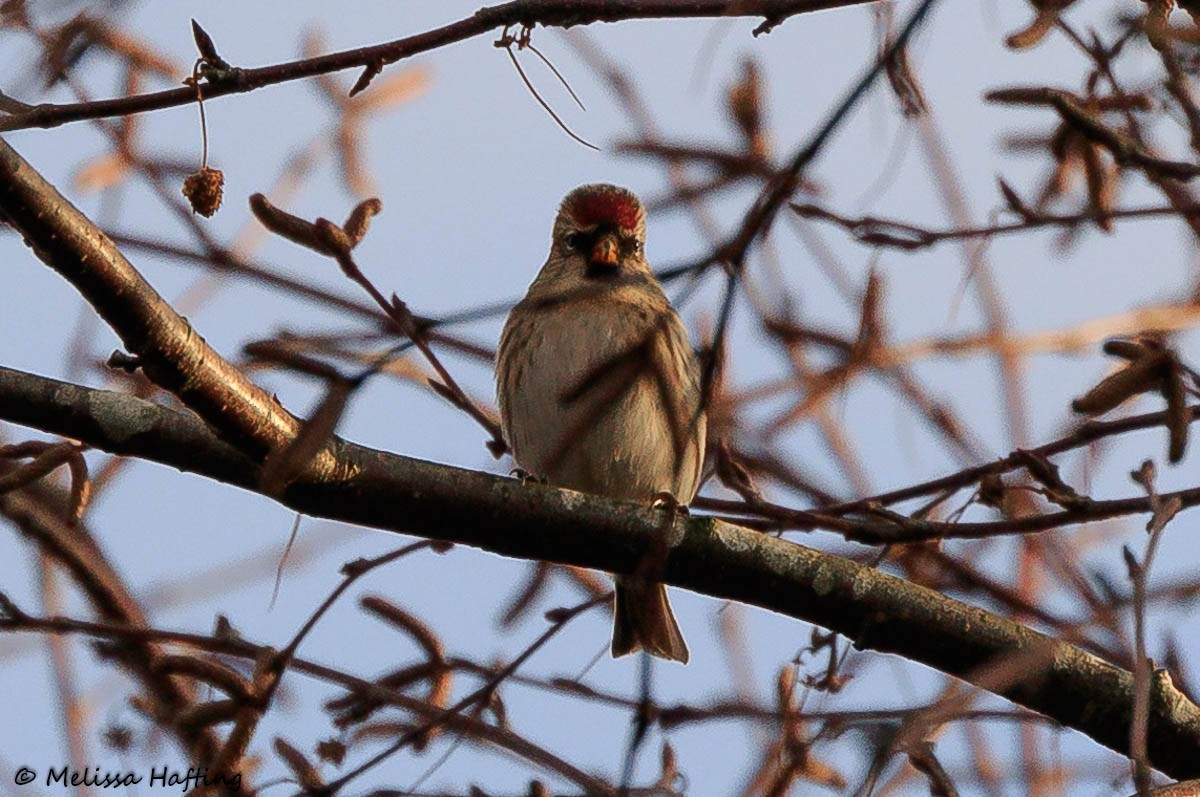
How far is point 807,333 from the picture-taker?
9.23 ft

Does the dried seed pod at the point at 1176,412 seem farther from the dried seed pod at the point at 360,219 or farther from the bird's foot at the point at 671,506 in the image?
the dried seed pod at the point at 360,219

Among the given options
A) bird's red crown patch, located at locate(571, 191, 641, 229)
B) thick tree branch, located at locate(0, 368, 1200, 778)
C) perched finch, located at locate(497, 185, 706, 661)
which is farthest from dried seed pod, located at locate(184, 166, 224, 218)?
bird's red crown patch, located at locate(571, 191, 641, 229)

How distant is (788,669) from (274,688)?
821mm

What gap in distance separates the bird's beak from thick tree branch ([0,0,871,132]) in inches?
99.2

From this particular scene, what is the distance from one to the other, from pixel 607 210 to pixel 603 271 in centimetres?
24

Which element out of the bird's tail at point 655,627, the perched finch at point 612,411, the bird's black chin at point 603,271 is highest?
the bird's black chin at point 603,271

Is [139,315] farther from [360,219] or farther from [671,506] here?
[671,506]

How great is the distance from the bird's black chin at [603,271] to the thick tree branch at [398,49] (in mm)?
2513

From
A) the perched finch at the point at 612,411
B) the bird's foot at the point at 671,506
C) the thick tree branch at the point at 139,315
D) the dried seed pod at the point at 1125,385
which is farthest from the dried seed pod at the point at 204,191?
the perched finch at the point at 612,411

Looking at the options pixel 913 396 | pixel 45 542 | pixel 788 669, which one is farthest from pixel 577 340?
pixel 788 669

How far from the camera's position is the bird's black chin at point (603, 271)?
4.67m

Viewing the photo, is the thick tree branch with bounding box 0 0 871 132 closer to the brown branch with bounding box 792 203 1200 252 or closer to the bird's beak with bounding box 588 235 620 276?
the brown branch with bounding box 792 203 1200 252

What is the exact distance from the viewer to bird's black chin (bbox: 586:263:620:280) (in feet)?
15.3

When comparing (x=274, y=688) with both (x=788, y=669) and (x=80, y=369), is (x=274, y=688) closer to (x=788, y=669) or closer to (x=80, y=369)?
(x=788, y=669)
